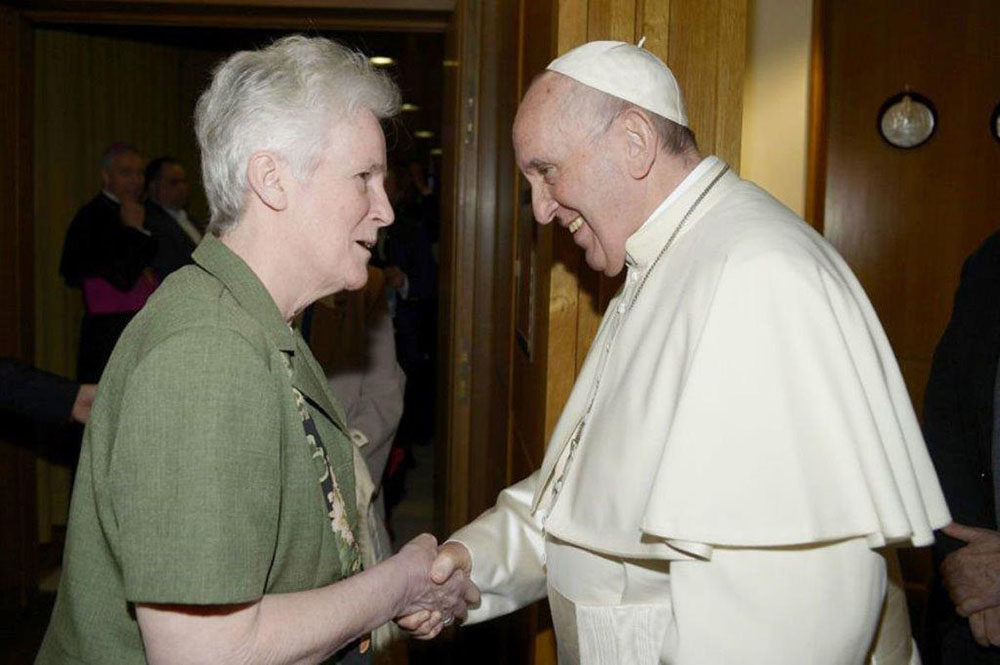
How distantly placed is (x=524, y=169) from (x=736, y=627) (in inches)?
40.0

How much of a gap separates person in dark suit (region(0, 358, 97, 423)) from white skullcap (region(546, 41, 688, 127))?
2149mm

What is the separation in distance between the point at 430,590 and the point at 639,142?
0.98 m

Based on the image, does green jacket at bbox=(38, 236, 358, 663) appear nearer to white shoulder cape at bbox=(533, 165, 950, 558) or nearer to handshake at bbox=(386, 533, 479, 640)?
handshake at bbox=(386, 533, 479, 640)

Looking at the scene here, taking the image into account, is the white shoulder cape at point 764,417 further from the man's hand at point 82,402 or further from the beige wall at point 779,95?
the beige wall at point 779,95

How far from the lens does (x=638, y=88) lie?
197cm

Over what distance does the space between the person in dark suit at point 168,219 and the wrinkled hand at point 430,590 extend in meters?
4.31

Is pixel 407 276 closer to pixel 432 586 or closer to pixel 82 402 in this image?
pixel 82 402

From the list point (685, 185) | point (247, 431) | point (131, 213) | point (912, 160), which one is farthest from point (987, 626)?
point (131, 213)

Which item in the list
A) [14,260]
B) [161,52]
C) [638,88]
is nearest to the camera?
[638,88]

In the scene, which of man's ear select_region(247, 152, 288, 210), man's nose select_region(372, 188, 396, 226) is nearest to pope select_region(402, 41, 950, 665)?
man's nose select_region(372, 188, 396, 226)

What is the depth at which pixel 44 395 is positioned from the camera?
342 centimetres

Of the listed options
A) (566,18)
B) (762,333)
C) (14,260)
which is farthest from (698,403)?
(14,260)

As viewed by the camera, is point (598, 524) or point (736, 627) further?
point (598, 524)

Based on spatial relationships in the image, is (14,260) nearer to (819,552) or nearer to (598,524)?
(598,524)
